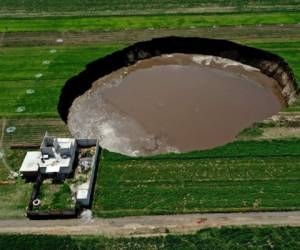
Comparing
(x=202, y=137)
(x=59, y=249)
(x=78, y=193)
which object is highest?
(x=202, y=137)

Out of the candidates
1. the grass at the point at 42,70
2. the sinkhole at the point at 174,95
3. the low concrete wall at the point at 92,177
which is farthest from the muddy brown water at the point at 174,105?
the grass at the point at 42,70

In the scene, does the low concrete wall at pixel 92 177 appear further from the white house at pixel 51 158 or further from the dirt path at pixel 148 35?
the dirt path at pixel 148 35

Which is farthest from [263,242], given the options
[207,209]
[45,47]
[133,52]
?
[45,47]

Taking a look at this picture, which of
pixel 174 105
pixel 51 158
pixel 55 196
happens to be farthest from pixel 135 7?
pixel 55 196

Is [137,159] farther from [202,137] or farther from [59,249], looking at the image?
[59,249]

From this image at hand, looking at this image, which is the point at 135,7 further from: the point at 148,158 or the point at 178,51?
the point at 148,158

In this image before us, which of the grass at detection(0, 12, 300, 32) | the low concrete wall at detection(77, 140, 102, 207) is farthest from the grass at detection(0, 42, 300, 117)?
the low concrete wall at detection(77, 140, 102, 207)

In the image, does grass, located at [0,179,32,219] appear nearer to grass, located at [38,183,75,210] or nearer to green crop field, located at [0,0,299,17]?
grass, located at [38,183,75,210]
